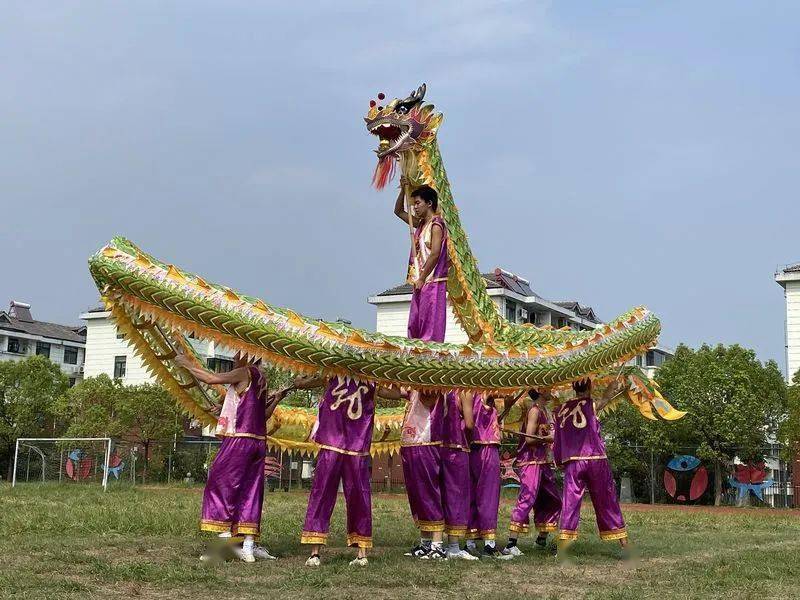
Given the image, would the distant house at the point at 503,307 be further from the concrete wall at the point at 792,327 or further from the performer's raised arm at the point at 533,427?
the performer's raised arm at the point at 533,427

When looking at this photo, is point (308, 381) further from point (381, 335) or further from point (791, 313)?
point (791, 313)

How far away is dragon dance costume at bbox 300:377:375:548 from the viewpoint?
859cm

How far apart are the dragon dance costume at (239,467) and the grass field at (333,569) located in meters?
0.47

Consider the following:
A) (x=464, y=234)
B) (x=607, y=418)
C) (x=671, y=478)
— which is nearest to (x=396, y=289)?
(x=607, y=418)

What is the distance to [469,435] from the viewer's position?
9.81m

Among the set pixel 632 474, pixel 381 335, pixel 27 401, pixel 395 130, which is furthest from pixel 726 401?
pixel 27 401

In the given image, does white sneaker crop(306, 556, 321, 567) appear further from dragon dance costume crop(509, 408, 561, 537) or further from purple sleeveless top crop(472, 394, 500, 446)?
dragon dance costume crop(509, 408, 561, 537)

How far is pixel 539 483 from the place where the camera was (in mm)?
10758

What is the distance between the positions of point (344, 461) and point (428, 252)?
2.41 m

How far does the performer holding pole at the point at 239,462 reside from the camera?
28.2 ft

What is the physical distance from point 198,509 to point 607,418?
21.3 metres

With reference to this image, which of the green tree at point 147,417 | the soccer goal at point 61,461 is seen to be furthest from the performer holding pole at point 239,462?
the green tree at point 147,417

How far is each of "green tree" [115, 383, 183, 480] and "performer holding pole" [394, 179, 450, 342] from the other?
27294 mm

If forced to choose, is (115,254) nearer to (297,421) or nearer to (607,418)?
(297,421)
